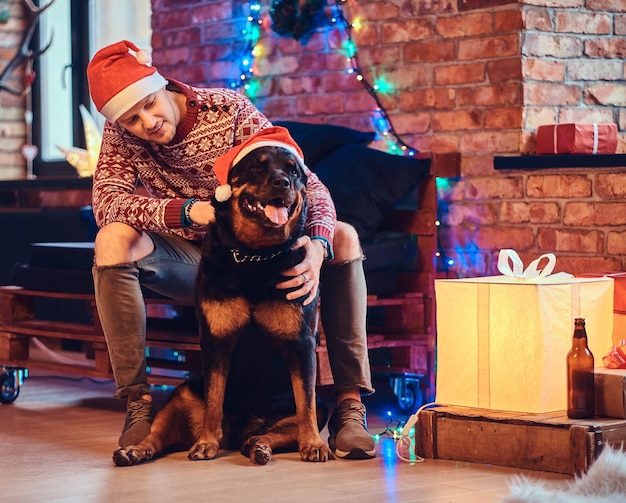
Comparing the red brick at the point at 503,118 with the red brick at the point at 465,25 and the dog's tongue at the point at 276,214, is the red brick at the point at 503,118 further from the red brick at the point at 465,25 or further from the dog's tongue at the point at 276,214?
the dog's tongue at the point at 276,214

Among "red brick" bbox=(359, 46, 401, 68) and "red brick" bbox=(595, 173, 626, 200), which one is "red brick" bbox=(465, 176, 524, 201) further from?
"red brick" bbox=(359, 46, 401, 68)

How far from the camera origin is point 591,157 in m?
3.47

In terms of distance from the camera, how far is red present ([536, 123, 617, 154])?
11.5 ft

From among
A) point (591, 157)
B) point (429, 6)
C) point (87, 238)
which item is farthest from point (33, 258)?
point (591, 157)

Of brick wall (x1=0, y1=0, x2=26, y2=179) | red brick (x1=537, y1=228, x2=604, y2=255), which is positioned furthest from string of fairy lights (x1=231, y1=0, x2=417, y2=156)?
brick wall (x1=0, y1=0, x2=26, y2=179)

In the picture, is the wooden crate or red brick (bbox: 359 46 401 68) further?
red brick (bbox: 359 46 401 68)

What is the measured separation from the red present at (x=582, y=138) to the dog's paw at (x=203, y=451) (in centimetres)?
149

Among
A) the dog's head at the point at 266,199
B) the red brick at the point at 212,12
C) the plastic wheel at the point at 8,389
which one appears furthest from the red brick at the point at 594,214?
the plastic wheel at the point at 8,389

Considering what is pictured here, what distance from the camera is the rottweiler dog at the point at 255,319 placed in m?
2.71

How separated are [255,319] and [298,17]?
1.78 m

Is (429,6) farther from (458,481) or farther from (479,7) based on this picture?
(458,481)

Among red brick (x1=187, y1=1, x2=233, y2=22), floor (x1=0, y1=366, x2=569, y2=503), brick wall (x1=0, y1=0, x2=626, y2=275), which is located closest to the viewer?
floor (x1=0, y1=366, x2=569, y2=503)

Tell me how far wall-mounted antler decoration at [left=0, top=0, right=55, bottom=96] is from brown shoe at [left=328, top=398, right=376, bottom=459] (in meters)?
3.67

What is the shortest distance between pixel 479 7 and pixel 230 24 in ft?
4.01
